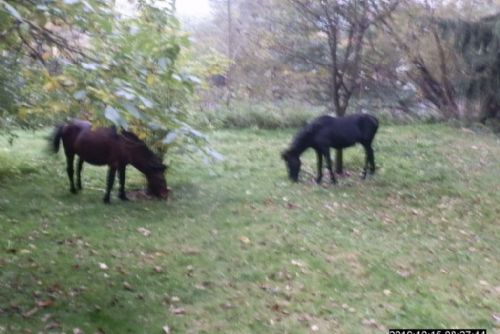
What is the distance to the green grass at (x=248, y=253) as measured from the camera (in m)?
6.00

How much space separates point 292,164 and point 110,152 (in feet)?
13.7

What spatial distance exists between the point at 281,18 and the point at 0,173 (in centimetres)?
804

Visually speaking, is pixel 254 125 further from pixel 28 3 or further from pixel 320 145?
pixel 28 3

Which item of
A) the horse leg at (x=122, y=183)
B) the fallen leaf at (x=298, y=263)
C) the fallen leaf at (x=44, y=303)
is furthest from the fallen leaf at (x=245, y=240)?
the fallen leaf at (x=44, y=303)

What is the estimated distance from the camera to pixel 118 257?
7.58 metres

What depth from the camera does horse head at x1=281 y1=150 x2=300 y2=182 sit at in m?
12.5

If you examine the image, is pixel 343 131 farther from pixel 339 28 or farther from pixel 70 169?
pixel 70 169

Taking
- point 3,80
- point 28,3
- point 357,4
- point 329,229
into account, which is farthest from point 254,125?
point 28,3

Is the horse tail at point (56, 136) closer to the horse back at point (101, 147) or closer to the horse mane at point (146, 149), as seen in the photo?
the horse back at point (101, 147)

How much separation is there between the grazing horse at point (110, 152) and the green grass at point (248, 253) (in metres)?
0.44

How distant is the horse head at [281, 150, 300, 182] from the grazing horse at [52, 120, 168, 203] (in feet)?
10.0

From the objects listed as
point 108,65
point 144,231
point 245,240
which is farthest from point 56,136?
point 108,65

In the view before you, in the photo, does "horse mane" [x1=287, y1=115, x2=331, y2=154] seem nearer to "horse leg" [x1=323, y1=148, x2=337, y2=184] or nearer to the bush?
"horse leg" [x1=323, y1=148, x2=337, y2=184]

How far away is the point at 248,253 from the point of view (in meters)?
7.92
